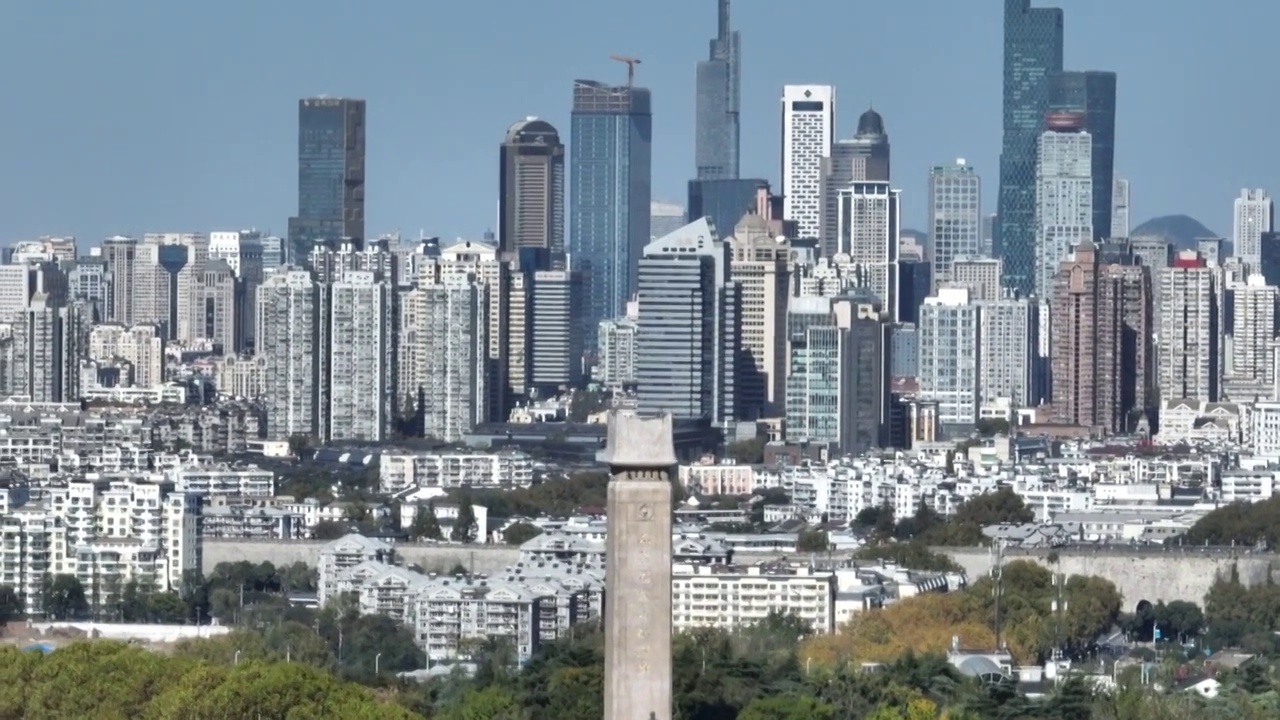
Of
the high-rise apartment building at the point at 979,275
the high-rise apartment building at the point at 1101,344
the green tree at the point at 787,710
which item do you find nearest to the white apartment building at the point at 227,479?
the high-rise apartment building at the point at 1101,344

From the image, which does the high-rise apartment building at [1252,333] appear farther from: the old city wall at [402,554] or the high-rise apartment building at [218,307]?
the old city wall at [402,554]

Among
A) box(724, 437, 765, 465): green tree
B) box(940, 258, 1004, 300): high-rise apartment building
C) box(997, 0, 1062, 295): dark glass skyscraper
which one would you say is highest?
box(997, 0, 1062, 295): dark glass skyscraper

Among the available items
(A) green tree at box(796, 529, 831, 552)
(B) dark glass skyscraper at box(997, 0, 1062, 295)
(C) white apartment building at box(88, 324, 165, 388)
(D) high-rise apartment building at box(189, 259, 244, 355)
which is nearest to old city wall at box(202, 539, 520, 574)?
(A) green tree at box(796, 529, 831, 552)

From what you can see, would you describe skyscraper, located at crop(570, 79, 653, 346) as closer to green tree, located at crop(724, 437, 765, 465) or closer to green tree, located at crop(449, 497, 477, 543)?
green tree, located at crop(724, 437, 765, 465)

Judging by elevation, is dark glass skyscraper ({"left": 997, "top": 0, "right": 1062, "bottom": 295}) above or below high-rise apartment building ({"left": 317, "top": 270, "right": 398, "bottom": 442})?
above

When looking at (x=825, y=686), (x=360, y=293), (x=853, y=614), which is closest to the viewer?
(x=825, y=686)

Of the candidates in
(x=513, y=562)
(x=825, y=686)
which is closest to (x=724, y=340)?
(x=513, y=562)

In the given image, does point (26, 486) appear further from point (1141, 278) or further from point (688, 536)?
point (1141, 278)
